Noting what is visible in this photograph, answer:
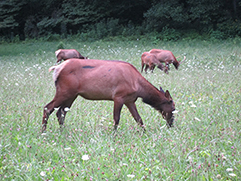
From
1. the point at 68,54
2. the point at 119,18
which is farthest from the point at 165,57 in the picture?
the point at 119,18

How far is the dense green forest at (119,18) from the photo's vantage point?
22984mm

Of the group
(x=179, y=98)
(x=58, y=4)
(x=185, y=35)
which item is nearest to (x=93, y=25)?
(x=58, y=4)

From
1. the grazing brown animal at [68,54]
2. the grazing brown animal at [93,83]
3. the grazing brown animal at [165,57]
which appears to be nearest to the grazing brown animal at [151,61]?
the grazing brown animal at [165,57]

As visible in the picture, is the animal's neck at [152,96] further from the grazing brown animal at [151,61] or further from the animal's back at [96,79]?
the grazing brown animal at [151,61]

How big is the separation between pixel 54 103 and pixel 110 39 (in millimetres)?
18960

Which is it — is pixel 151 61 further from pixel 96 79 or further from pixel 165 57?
pixel 96 79

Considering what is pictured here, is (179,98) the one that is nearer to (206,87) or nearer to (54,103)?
(206,87)

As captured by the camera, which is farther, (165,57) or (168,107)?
(165,57)

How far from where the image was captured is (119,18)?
97.5ft

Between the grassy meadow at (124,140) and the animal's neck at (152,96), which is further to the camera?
the animal's neck at (152,96)

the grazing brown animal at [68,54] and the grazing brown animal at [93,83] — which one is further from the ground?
the grazing brown animal at [93,83]

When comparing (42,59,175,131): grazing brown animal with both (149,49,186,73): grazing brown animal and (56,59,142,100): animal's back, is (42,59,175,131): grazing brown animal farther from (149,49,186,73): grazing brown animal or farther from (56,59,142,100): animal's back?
(149,49,186,73): grazing brown animal

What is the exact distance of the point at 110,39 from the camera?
23.5 metres

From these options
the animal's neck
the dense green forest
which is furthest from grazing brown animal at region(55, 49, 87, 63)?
the dense green forest
